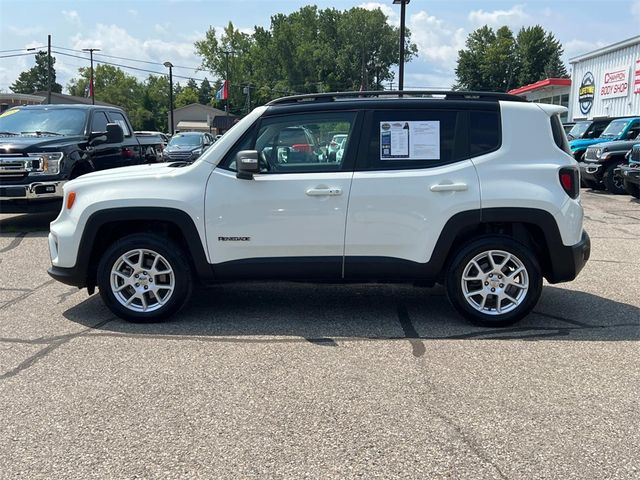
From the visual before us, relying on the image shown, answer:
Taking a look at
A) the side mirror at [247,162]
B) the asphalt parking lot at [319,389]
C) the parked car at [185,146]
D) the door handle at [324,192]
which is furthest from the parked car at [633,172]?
the parked car at [185,146]

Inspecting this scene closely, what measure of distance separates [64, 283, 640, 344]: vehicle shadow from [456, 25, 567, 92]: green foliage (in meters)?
85.8

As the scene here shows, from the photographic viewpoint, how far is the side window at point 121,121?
11.0 metres

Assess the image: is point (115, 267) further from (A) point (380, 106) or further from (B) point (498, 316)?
(B) point (498, 316)

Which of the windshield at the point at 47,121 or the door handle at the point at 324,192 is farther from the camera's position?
the windshield at the point at 47,121

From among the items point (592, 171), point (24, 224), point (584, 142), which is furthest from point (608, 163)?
point (24, 224)

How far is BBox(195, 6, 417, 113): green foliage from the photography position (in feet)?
318

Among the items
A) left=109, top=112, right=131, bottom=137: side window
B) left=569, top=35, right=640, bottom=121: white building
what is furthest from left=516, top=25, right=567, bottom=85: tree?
left=109, top=112, right=131, bottom=137: side window

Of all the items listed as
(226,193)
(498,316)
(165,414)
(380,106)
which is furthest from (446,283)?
(165,414)

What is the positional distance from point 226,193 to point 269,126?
2.18ft

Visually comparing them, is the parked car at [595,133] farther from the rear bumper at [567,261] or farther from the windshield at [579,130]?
the rear bumper at [567,261]

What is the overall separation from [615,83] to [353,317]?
84.8ft

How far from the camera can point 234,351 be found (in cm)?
437

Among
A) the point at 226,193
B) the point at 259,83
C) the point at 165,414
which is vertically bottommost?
the point at 165,414

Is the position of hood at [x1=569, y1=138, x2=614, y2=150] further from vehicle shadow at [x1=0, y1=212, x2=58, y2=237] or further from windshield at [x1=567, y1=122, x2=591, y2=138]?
vehicle shadow at [x1=0, y1=212, x2=58, y2=237]
